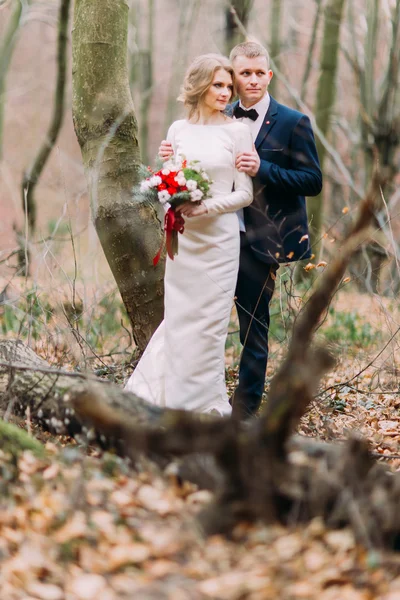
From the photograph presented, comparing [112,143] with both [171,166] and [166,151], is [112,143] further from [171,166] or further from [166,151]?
[171,166]

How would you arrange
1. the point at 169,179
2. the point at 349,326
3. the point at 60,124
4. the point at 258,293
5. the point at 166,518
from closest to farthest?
the point at 166,518, the point at 169,179, the point at 258,293, the point at 349,326, the point at 60,124

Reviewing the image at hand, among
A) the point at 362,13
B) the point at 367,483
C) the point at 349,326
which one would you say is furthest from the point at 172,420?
the point at 362,13

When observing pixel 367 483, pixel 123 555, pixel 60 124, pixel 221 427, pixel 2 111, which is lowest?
pixel 123 555

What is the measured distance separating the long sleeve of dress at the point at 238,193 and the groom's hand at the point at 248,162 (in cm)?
4

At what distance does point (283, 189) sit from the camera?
433 centimetres

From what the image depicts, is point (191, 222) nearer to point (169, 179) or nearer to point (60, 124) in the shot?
point (169, 179)

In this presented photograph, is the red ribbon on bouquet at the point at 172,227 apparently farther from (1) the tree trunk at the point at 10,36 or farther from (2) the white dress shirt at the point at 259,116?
(1) the tree trunk at the point at 10,36

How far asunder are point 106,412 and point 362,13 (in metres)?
12.6

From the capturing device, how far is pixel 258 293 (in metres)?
4.59

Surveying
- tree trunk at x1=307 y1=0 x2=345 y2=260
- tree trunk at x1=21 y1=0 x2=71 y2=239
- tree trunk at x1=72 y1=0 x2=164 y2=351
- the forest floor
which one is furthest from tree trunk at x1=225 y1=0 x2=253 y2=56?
the forest floor

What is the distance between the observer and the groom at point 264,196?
427cm

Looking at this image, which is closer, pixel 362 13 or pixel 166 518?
pixel 166 518

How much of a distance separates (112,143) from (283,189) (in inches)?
51.2

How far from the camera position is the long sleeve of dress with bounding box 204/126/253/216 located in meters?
4.17
